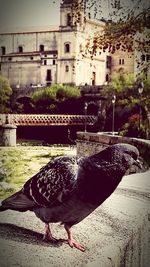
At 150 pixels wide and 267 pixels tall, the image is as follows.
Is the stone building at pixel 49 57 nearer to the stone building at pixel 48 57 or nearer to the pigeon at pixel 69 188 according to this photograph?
the stone building at pixel 48 57

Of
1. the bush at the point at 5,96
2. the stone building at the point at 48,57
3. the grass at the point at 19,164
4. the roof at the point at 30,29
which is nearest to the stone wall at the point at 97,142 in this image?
the grass at the point at 19,164

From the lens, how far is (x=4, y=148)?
92.5 inches

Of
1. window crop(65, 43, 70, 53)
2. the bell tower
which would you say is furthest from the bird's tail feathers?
the bell tower

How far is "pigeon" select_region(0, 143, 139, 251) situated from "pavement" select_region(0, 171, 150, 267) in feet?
0.27

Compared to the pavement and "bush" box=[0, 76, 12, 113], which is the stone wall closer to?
the pavement

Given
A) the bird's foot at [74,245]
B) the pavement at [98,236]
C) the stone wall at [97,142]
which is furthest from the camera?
the stone wall at [97,142]

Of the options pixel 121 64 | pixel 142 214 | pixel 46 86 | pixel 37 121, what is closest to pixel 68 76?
A: pixel 46 86

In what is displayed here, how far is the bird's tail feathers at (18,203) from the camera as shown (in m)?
2.28

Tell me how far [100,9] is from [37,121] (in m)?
0.77

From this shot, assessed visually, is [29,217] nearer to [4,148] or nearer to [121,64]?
[4,148]

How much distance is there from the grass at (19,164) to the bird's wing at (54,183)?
9cm

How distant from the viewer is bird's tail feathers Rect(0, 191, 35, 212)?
2.28 meters

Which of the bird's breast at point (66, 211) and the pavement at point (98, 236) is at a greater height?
the bird's breast at point (66, 211)

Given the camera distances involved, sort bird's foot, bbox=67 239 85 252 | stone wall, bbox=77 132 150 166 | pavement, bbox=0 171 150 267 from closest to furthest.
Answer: pavement, bbox=0 171 150 267
bird's foot, bbox=67 239 85 252
stone wall, bbox=77 132 150 166
